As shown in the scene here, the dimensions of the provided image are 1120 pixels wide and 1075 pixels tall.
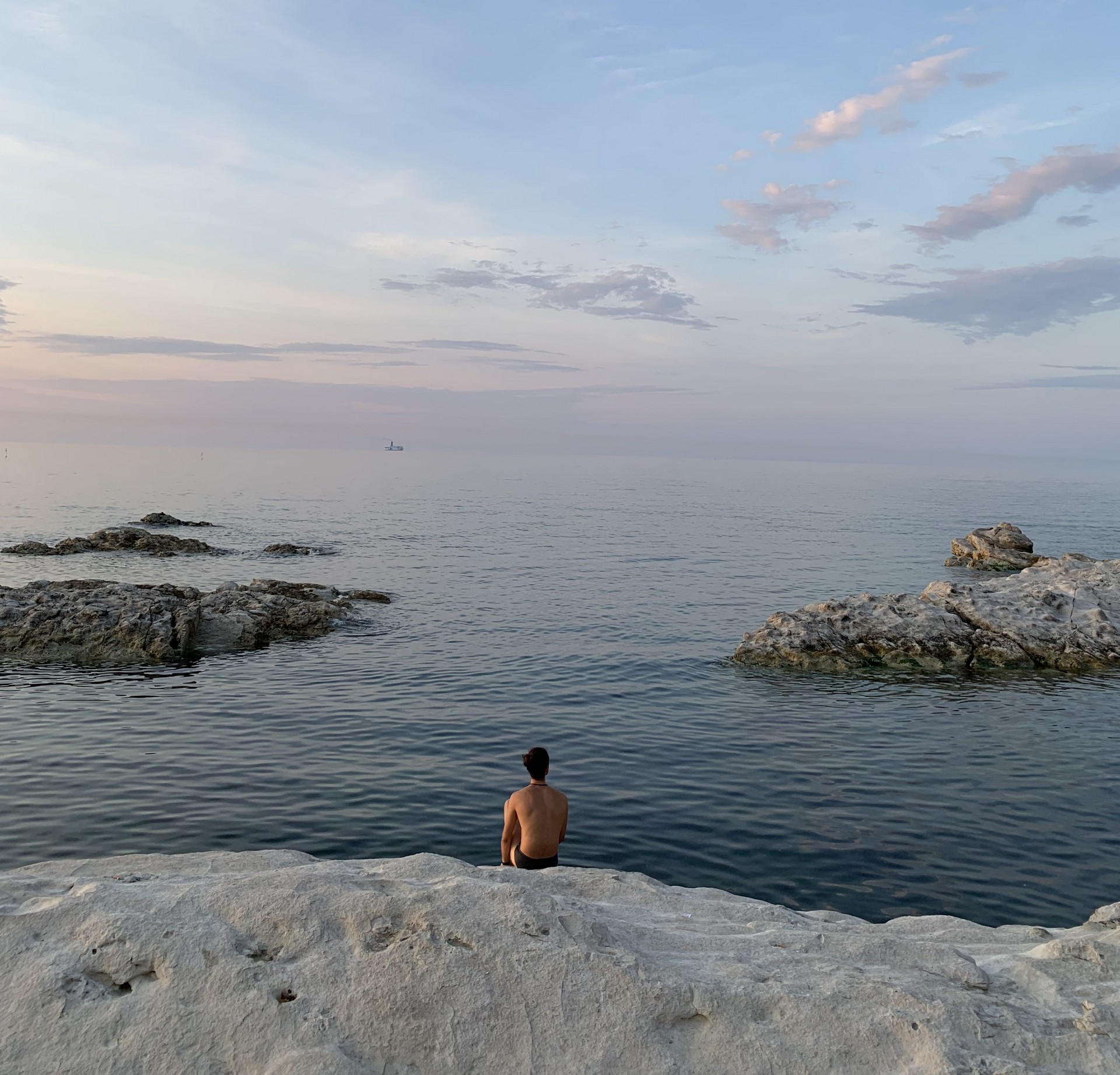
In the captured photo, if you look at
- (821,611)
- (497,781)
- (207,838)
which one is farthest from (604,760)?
(821,611)

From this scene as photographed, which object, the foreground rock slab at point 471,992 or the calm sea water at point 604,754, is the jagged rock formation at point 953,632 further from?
the foreground rock slab at point 471,992

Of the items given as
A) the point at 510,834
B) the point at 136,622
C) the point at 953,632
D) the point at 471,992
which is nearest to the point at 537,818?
the point at 510,834

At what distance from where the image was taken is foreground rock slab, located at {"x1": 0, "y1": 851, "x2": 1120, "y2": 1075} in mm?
5715

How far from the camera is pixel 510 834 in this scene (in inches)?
454

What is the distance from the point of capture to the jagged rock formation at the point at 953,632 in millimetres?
25906

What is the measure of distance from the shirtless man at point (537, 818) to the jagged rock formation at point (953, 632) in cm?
1615

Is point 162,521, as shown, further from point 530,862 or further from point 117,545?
point 530,862

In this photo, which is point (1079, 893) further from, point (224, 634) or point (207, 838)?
point (224, 634)

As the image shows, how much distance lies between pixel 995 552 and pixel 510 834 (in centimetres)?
5078

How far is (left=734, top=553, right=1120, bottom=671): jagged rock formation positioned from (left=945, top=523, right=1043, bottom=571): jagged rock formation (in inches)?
1049

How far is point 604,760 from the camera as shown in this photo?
60.4 ft

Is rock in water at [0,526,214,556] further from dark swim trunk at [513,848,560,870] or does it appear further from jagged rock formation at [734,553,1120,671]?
dark swim trunk at [513,848,560,870]

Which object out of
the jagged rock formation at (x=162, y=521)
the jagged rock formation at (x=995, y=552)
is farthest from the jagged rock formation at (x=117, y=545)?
the jagged rock formation at (x=995, y=552)

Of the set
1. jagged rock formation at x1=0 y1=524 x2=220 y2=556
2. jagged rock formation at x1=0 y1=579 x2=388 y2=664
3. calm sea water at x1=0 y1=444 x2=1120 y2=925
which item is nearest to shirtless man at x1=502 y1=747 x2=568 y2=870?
calm sea water at x1=0 y1=444 x2=1120 y2=925
